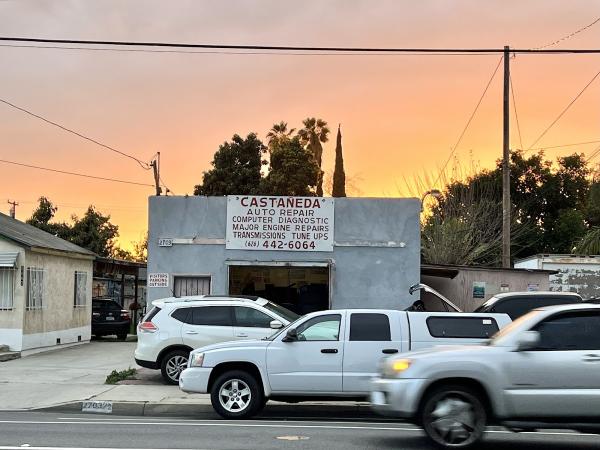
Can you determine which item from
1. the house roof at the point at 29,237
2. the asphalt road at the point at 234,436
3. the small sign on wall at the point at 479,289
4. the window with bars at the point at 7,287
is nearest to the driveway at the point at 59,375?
the window with bars at the point at 7,287

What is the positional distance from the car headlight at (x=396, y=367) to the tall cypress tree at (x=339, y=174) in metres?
45.4

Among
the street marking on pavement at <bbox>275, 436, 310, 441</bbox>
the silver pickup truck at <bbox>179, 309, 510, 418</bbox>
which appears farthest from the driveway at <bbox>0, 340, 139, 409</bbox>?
the street marking on pavement at <bbox>275, 436, 310, 441</bbox>

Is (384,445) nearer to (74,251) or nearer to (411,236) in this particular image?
(411,236)

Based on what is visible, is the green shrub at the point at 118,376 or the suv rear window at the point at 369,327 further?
the green shrub at the point at 118,376

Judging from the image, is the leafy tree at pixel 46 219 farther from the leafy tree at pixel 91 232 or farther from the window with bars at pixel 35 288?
the window with bars at pixel 35 288

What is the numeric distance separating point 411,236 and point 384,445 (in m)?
11.7

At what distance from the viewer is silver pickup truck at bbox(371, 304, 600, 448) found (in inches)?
319

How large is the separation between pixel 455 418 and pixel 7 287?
15.7 metres

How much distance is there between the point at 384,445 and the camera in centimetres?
880

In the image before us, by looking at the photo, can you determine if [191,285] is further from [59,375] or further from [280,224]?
[59,375]

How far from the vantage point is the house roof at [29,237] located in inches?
820

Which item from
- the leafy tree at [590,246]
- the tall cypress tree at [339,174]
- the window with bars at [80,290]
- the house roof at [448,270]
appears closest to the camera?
the house roof at [448,270]

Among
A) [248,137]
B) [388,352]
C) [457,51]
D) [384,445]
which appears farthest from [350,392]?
[248,137]

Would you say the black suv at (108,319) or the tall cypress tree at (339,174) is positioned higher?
the tall cypress tree at (339,174)
